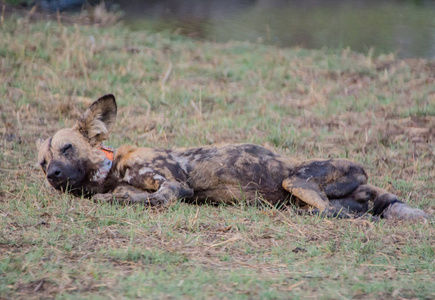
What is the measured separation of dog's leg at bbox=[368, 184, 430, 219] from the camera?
445cm

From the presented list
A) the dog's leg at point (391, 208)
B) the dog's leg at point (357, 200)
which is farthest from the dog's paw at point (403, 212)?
the dog's leg at point (357, 200)

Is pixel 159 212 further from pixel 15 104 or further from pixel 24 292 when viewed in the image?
pixel 15 104

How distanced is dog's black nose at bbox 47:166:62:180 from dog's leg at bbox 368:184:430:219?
2450 millimetres

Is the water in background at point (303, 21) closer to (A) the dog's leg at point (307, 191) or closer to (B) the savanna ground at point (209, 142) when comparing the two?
(B) the savanna ground at point (209, 142)

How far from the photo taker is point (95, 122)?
4957 mm

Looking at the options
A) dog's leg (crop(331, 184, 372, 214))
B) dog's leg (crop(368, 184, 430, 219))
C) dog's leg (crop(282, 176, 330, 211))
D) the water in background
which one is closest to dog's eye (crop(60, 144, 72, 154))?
dog's leg (crop(282, 176, 330, 211))

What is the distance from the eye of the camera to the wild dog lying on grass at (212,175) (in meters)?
4.65

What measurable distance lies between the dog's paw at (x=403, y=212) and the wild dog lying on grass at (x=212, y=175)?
0.01 m

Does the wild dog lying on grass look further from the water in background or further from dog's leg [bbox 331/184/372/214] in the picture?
the water in background

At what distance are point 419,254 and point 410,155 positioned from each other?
3.04 meters

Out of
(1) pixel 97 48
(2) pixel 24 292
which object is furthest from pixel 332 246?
(1) pixel 97 48

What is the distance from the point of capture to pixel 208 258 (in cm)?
329

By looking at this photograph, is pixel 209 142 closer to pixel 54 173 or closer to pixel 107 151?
pixel 107 151

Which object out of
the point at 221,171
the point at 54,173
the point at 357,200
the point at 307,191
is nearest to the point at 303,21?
the point at 357,200
